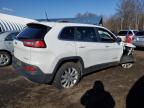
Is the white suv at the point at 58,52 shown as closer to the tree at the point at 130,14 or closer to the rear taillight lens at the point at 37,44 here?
the rear taillight lens at the point at 37,44

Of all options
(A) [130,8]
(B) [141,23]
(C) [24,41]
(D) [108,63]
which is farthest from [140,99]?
(B) [141,23]

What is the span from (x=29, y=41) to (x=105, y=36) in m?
2.96

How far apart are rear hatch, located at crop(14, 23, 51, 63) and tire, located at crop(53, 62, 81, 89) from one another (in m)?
0.92

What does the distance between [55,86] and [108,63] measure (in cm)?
232

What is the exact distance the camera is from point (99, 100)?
5047 mm

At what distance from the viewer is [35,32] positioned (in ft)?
17.3

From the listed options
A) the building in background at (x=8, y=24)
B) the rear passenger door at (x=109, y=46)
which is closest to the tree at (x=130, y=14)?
the building in background at (x=8, y=24)

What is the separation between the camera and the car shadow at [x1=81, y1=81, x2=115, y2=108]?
478 cm

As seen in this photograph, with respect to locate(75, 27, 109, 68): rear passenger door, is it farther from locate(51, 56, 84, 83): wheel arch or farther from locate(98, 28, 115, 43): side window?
locate(98, 28, 115, 43): side window

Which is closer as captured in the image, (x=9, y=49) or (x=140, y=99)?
(x=140, y=99)

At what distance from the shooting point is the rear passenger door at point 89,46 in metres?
5.74

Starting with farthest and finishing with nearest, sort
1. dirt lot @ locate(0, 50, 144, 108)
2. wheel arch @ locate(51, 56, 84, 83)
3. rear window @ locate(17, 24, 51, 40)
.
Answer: wheel arch @ locate(51, 56, 84, 83) < rear window @ locate(17, 24, 51, 40) < dirt lot @ locate(0, 50, 144, 108)

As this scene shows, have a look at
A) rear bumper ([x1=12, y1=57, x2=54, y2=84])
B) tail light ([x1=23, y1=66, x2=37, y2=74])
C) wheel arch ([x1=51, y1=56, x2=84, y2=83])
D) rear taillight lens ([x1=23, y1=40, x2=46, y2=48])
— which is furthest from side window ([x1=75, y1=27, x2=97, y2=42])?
tail light ([x1=23, y1=66, x2=37, y2=74])

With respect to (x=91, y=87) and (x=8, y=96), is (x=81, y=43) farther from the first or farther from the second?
(x=8, y=96)
